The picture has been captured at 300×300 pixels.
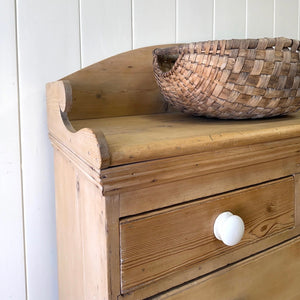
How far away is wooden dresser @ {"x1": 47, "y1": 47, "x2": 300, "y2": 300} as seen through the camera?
481 millimetres

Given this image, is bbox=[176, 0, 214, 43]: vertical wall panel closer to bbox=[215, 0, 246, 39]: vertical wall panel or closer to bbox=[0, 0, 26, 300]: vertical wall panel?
bbox=[215, 0, 246, 39]: vertical wall panel

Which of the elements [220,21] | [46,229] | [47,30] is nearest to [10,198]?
[46,229]

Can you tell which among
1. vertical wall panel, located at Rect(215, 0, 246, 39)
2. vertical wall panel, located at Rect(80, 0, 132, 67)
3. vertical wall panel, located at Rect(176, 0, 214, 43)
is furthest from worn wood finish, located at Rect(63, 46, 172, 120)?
vertical wall panel, located at Rect(215, 0, 246, 39)

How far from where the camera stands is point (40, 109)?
2.67 feet

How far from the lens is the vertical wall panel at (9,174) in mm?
763

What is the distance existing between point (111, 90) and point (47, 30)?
0.65 feet

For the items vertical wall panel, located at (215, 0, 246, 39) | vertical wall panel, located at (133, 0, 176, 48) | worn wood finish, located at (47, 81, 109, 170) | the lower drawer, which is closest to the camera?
worn wood finish, located at (47, 81, 109, 170)

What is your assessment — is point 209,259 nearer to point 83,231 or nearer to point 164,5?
point 83,231

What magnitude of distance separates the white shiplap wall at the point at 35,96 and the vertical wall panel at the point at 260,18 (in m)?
0.40

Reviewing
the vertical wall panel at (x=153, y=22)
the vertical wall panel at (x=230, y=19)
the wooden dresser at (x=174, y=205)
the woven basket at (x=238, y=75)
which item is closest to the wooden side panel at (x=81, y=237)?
the wooden dresser at (x=174, y=205)

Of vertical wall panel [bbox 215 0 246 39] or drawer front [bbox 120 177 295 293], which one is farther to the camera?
vertical wall panel [bbox 215 0 246 39]

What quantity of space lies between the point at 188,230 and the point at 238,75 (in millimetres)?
281

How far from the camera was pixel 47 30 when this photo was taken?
802mm

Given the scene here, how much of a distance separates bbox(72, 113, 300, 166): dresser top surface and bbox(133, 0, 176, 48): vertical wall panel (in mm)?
298
